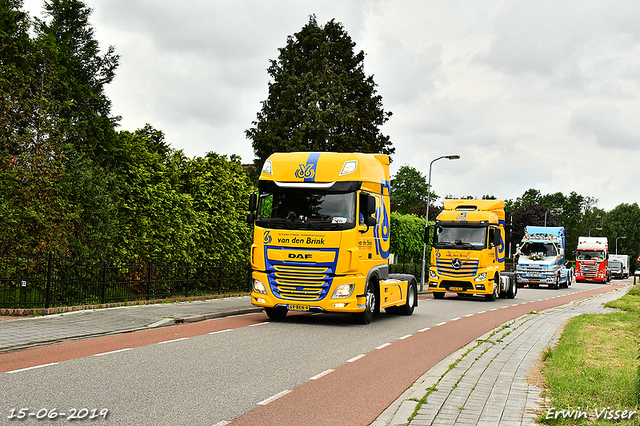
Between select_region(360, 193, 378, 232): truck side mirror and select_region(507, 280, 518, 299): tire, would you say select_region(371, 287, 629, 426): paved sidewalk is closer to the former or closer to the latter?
select_region(360, 193, 378, 232): truck side mirror

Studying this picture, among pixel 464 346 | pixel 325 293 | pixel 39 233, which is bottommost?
pixel 464 346

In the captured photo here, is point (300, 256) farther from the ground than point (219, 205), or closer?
closer

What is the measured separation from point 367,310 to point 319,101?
1162 inches

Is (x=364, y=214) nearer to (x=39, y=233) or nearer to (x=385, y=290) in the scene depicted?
(x=385, y=290)

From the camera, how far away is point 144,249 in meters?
18.1

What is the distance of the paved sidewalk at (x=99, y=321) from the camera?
10500 millimetres

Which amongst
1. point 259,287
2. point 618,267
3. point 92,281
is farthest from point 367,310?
point 618,267

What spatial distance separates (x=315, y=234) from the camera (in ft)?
45.0

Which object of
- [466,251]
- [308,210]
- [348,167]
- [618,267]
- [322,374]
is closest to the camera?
[322,374]

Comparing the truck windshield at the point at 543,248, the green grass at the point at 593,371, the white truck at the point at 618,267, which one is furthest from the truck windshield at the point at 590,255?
the green grass at the point at 593,371

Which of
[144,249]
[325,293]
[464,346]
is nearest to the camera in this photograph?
[464,346]

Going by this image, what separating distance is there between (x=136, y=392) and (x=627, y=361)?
7.57m

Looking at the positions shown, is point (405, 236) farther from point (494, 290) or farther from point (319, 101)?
point (494, 290)

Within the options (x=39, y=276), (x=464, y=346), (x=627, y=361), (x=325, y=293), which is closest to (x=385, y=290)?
(x=325, y=293)
